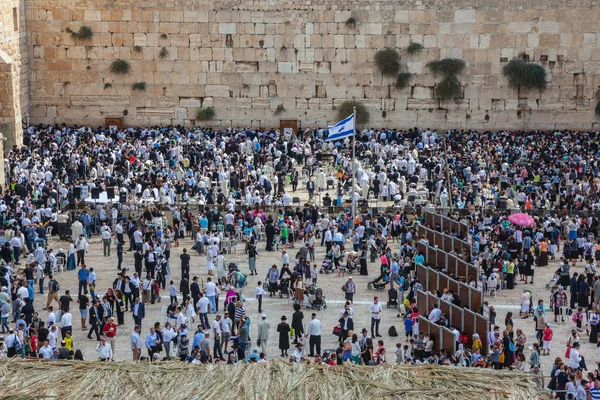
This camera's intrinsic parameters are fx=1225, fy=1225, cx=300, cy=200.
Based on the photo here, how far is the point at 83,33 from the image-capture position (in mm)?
46500

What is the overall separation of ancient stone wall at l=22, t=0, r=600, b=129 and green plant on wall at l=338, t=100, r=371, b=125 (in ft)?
0.84

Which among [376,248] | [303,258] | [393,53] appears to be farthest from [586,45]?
[303,258]

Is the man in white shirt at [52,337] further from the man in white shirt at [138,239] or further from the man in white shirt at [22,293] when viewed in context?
the man in white shirt at [138,239]

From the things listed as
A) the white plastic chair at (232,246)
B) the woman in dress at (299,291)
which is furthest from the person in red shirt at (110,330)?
the white plastic chair at (232,246)

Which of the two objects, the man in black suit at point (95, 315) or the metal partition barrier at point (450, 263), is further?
the metal partition barrier at point (450, 263)

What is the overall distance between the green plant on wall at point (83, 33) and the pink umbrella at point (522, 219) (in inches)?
824

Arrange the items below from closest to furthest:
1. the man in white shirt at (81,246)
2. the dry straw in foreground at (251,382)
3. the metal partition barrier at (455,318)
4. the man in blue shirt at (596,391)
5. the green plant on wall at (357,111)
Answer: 1. the dry straw in foreground at (251,382)
2. the man in blue shirt at (596,391)
3. the metal partition barrier at (455,318)
4. the man in white shirt at (81,246)
5. the green plant on wall at (357,111)

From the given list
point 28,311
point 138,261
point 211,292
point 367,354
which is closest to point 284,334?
point 367,354

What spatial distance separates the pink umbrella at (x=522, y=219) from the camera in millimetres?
31547

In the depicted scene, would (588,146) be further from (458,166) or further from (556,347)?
(556,347)

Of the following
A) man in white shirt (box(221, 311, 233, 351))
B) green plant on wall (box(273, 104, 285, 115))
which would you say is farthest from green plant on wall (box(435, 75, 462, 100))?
man in white shirt (box(221, 311, 233, 351))

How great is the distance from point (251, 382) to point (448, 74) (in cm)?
3051

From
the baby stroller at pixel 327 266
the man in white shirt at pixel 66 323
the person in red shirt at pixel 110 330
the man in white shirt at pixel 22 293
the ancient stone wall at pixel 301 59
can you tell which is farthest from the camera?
the ancient stone wall at pixel 301 59

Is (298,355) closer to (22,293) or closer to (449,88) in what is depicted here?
(22,293)
